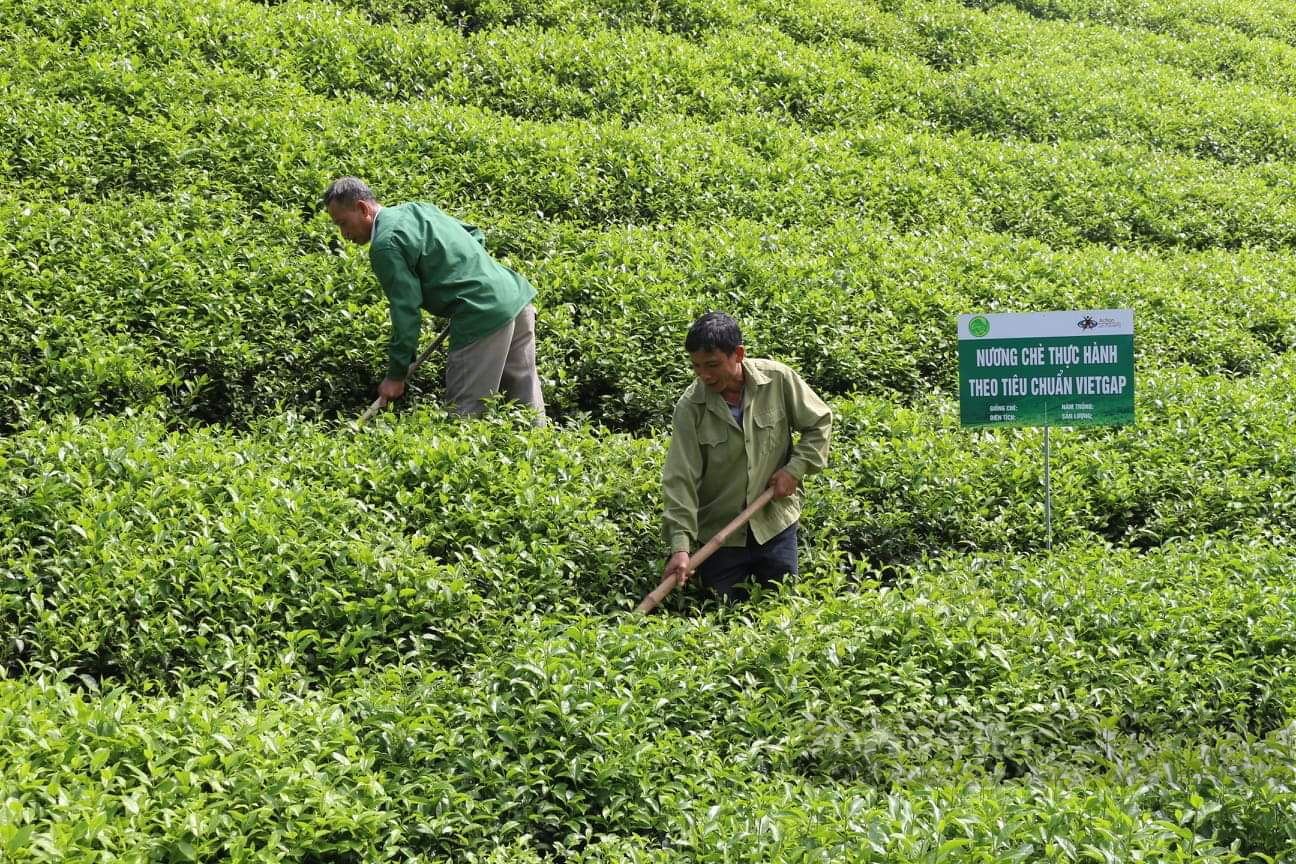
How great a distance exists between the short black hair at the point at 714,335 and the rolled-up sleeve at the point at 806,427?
0.43m

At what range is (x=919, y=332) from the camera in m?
8.77

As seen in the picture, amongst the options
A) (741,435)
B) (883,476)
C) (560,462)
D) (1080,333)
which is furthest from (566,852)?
(1080,333)

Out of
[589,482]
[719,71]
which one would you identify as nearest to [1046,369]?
[589,482]

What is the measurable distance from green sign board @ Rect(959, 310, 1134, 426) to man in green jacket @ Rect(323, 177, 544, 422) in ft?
7.89

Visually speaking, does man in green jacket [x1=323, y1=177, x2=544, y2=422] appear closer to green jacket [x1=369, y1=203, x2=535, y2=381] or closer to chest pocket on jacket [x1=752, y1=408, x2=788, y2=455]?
green jacket [x1=369, y1=203, x2=535, y2=381]

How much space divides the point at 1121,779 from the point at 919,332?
5.07m

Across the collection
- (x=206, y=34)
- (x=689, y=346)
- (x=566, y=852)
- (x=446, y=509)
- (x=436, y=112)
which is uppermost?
(x=206, y=34)

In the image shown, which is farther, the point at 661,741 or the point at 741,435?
the point at 741,435

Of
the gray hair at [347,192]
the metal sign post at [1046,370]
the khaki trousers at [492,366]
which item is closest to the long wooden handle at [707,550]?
the metal sign post at [1046,370]

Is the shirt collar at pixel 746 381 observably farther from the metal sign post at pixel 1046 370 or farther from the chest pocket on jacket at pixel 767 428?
the metal sign post at pixel 1046 370

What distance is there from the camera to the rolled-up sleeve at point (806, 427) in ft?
18.4

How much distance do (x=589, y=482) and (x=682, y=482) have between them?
0.90 metres

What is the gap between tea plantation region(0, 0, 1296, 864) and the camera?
392 cm

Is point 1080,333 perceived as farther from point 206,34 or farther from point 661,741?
point 206,34
